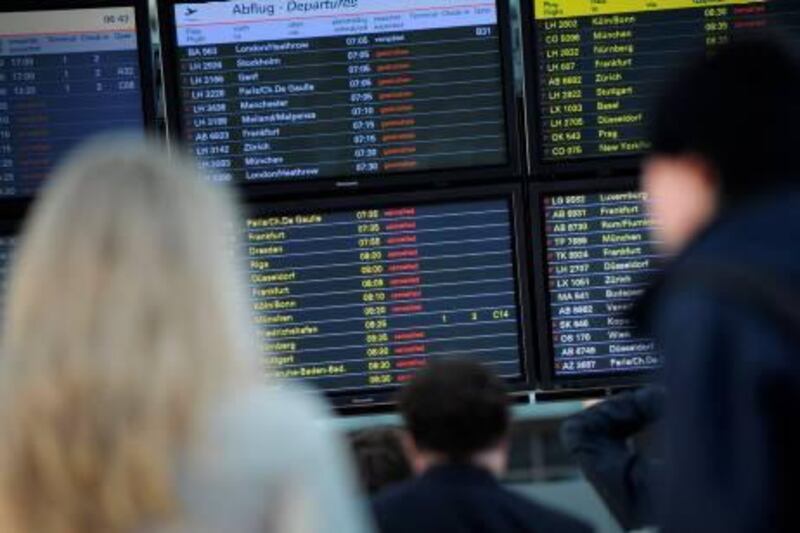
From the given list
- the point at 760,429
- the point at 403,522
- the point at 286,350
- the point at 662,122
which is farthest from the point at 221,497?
the point at 286,350

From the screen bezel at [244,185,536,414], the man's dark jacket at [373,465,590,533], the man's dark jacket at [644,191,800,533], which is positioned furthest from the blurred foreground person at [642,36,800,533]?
the screen bezel at [244,185,536,414]

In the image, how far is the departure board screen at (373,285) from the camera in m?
4.06

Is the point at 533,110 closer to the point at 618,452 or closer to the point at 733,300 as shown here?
the point at 618,452

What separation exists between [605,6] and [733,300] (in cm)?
273

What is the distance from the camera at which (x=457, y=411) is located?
8.54ft

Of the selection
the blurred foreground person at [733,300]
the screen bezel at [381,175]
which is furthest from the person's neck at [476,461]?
the screen bezel at [381,175]

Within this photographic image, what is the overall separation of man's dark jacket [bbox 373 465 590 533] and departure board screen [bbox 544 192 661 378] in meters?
1.58

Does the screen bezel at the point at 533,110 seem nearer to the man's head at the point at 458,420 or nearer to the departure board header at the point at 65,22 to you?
the departure board header at the point at 65,22

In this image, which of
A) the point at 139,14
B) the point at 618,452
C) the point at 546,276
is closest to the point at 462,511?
the point at 618,452

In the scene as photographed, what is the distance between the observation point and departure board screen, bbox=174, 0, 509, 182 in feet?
13.3

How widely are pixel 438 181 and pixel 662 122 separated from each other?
2402 mm

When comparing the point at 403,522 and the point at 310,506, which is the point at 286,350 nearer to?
the point at 403,522

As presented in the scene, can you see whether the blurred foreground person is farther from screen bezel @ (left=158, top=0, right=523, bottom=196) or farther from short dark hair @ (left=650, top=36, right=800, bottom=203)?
screen bezel @ (left=158, top=0, right=523, bottom=196)

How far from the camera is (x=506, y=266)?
13.3 ft
